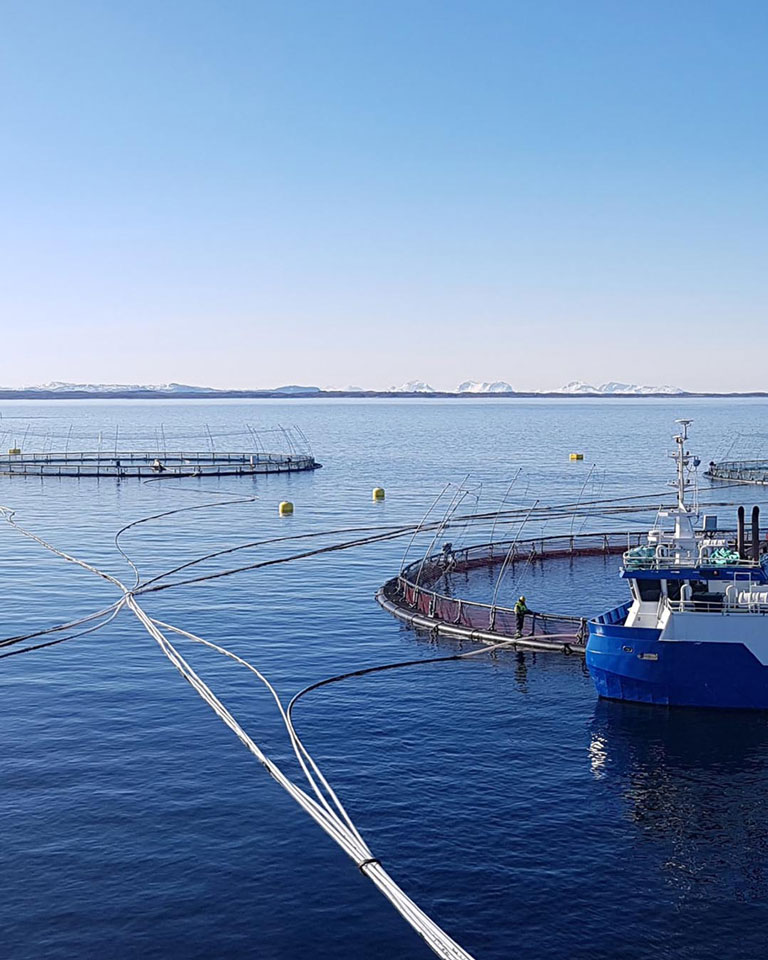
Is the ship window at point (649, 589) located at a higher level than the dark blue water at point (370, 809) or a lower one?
higher

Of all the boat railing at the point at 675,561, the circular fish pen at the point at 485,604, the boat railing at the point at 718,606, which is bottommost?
the circular fish pen at the point at 485,604

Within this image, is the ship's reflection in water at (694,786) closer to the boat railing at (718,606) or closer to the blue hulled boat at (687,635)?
the blue hulled boat at (687,635)

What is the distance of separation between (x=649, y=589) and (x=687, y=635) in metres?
4.52

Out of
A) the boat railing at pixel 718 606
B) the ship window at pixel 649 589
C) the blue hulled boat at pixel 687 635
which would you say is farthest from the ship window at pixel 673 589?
the ship window at pixel 649 589

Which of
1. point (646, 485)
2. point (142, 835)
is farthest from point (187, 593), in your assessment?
point (646, 485)

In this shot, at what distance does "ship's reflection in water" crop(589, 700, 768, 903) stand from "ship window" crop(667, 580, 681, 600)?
652cm

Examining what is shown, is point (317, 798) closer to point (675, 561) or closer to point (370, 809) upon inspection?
point (370, 809)

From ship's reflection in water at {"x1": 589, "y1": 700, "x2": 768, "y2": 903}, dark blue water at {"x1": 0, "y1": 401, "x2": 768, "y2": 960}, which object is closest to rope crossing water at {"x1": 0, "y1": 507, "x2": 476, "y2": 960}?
dark blue water at {"x1": 0, "y1": 401, "x2": 768, "y2": 960}

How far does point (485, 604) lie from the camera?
264 ft

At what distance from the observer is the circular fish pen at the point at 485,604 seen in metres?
71.1

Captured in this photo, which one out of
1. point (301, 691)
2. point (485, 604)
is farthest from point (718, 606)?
point (485, 604)

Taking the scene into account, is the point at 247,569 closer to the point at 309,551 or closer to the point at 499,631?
the point at 309,551

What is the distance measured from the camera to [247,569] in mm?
102562

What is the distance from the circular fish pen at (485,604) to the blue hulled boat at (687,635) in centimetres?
969
